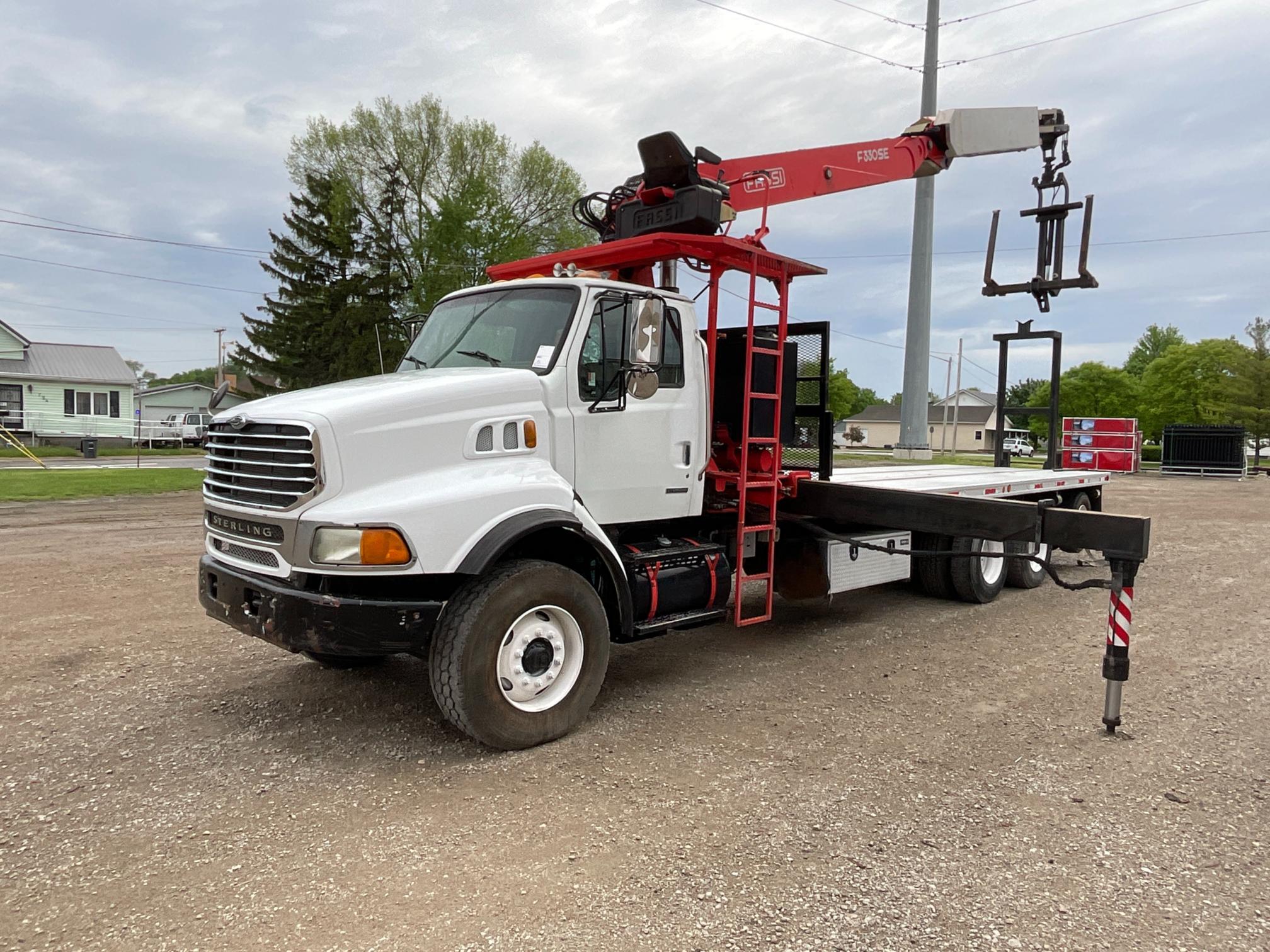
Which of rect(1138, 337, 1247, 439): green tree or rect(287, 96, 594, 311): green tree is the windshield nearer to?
rect(287, 96, 594, 311): green tree

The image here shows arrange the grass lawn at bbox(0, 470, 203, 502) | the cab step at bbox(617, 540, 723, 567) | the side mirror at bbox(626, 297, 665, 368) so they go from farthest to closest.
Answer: the grass lawn at bbox(0, 470, 203, 502), the cab step at bbox(617, 540, 723, 567), the side mirror at bbox(626, 297, 665, 368)

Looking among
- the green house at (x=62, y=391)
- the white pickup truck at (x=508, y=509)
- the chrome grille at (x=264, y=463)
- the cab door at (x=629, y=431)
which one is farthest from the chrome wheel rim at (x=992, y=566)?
the green house at (x=62, y=391)

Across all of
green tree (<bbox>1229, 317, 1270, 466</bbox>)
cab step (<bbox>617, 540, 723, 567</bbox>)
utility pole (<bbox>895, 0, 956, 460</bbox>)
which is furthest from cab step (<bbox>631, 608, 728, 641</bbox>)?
green tree (<bbox>1229, 317, 1270, 466</bbox>)

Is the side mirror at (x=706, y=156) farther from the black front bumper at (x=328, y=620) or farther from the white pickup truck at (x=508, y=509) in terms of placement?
the black front bumper at (x=328, y=620)

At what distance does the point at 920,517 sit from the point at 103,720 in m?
5.45

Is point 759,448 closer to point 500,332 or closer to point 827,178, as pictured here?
point 500,332

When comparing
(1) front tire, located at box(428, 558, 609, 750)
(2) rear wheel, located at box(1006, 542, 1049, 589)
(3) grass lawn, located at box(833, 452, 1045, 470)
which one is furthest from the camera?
(3) grass lawn, located at box(833, 452, 1045, 470)

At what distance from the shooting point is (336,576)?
433 centimetres

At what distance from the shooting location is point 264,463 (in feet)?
14.5

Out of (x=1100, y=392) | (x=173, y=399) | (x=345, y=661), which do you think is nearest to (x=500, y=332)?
(x=345, y=661)

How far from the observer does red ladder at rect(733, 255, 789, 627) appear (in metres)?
6.09

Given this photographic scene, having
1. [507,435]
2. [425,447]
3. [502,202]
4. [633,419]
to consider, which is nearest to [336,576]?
[425,447]

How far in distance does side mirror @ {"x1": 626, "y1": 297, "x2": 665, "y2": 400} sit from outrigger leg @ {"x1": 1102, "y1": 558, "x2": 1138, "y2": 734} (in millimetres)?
2949

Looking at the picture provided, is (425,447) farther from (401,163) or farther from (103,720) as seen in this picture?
(401,163)
